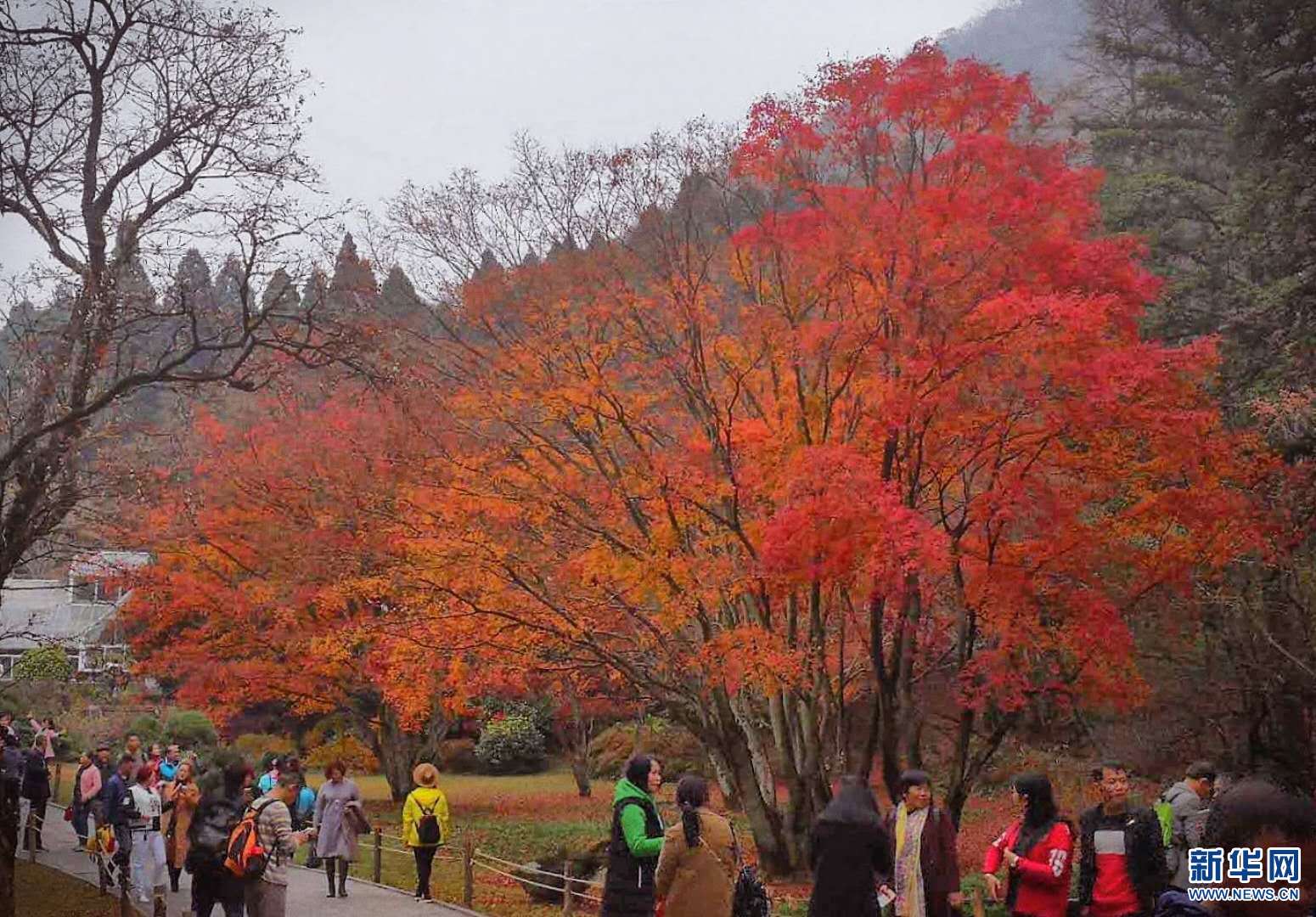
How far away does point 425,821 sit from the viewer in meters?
11.9

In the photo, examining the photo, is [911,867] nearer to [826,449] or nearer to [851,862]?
[851,862]

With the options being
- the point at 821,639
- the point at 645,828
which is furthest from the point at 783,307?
the point at 645,828

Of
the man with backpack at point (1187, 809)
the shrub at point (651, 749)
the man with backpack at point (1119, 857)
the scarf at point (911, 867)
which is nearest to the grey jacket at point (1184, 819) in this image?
the man with backpack at point (1187, 809)

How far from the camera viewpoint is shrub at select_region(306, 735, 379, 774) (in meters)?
30.8

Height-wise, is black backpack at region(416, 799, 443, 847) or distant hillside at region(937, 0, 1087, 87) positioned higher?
distant hillside at region(937, 0, 1087, 87)

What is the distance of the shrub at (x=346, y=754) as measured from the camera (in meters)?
30.8

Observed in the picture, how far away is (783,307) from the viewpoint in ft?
49.7

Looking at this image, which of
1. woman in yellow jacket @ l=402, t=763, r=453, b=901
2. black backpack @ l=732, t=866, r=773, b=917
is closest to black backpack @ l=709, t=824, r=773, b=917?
black backpack @ l=732, t=866, r=773, b=917

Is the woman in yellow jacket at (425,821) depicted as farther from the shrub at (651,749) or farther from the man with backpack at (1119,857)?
the shrub at (651,749)

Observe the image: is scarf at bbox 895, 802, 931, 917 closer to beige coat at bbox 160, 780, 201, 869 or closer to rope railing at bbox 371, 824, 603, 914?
rope railing at bbox 371, 824, 603, 914

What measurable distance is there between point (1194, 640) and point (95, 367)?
655 inches

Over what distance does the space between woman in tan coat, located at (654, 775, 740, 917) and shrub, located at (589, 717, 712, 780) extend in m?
21.4

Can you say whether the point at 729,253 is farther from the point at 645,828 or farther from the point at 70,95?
the point at 645,828

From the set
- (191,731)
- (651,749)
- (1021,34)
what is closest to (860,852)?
(651,749)
